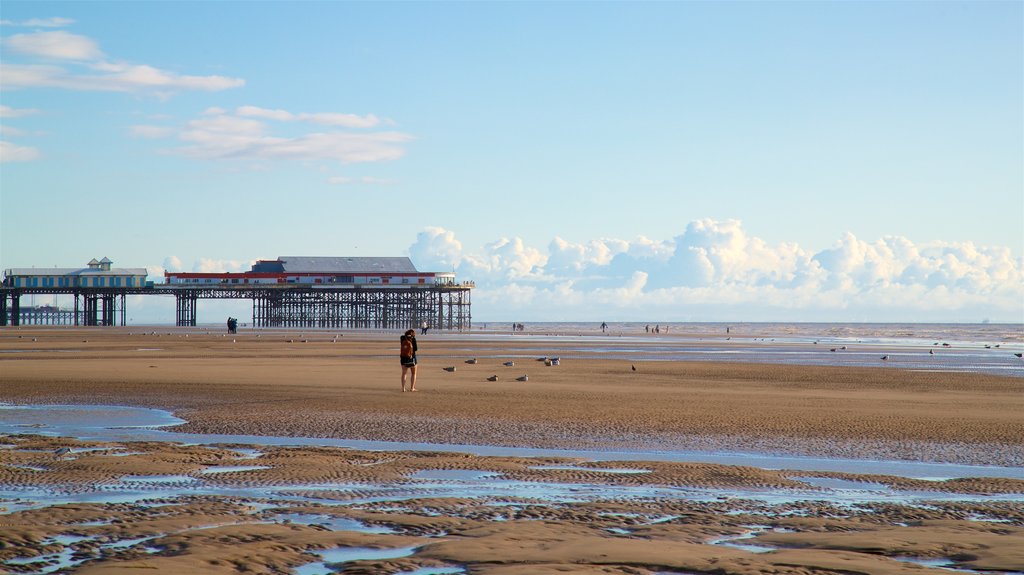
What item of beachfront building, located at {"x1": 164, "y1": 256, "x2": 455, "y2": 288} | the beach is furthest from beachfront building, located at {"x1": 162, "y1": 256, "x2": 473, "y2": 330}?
the beach

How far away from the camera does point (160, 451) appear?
12.8 m

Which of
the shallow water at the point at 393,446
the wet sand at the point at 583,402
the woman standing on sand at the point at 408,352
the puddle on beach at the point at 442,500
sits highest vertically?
the woman standing on sand at the point at 408,352

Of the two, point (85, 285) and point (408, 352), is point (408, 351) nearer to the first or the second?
point (408, 352)

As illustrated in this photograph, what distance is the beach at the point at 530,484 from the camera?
24.3ft

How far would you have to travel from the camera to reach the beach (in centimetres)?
742

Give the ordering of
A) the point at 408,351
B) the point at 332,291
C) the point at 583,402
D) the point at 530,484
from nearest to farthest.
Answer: the point at 530,484 < the point at 583,402 < the point at 408,351 < the point at 332,291

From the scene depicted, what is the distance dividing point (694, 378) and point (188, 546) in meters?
22.5

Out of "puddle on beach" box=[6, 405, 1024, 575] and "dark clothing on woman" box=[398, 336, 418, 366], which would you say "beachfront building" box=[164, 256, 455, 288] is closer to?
"dark clothing on woman" box=[398, 336, 418, 366]

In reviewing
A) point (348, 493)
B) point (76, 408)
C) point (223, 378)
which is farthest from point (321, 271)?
point (348, 493)

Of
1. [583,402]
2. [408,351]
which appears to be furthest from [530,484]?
[408,351]

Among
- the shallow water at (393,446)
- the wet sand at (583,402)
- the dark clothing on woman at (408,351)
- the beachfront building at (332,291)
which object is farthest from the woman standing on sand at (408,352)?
the beachfront building at (332,291)

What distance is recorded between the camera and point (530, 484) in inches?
420

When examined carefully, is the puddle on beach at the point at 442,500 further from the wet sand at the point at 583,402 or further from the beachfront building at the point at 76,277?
the beachfront building at the point at 76,277

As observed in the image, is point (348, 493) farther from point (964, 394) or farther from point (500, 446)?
point (964, 394)
